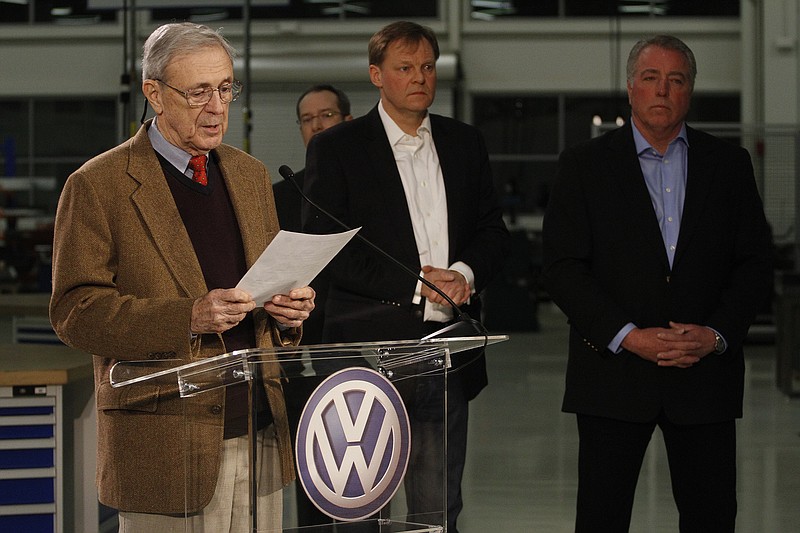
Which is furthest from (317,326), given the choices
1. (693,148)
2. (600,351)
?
(693,148)

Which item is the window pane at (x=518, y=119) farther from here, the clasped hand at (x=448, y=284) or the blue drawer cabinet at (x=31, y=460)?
the clasped hand at (x=448, y=284)

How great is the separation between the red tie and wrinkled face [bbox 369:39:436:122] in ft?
3.17

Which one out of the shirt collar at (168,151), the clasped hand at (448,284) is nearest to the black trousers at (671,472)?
the clasped hand at (448,284)

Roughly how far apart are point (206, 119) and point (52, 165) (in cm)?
1548

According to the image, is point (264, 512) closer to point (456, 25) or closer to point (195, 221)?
point (195, 221)

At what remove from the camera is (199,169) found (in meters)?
2.04

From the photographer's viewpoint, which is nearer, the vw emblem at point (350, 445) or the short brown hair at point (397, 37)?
the vw emblem at point (350, 445)

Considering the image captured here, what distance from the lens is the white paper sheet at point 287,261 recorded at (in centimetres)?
171

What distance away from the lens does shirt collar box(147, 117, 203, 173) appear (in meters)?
2.01

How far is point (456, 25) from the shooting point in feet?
51.6

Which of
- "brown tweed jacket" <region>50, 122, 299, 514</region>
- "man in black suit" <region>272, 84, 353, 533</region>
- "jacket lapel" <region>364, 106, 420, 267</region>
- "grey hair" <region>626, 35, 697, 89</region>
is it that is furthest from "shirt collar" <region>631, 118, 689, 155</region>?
"brown tweed jacket" <region>50, 122, 299, 514</region>

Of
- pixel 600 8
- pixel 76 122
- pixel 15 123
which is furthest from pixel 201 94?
pixel 15 123

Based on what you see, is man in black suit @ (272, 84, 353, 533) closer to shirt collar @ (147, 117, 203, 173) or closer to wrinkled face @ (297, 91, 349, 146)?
wrinkled face @ (297, 91, 349, 146)

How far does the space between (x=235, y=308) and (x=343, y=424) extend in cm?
26
